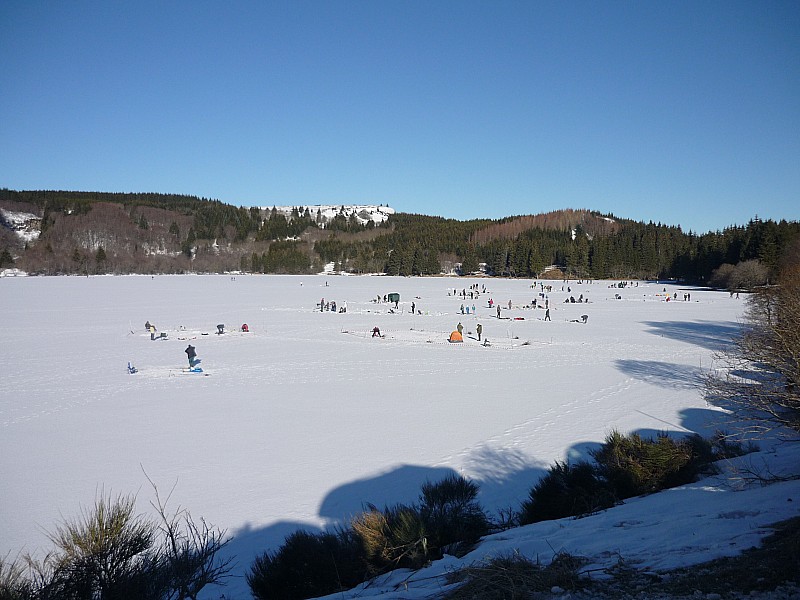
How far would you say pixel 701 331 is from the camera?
25734mm

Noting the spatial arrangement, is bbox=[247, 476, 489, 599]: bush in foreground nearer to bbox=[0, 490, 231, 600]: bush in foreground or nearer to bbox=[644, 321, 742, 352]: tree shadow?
bbox=[0, 490, 231, 600]: bush in foreground

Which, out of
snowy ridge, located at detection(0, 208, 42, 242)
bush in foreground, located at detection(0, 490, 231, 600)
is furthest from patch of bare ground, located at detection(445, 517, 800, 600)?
snowy ridge, located at detection(0, 208, 42, 242)

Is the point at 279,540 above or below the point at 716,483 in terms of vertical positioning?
below

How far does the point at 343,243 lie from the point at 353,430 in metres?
140

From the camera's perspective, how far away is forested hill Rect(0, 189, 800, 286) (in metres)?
81.9

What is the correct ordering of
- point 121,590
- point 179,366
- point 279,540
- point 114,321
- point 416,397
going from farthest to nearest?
point 114,321 < point 179,366 < point 416,397 < point 279,540 < point 121,590

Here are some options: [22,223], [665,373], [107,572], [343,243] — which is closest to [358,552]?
[107,572]

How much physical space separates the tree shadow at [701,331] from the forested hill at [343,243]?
3122cm

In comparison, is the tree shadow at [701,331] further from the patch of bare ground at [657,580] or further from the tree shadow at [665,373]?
the patch of bare ground at [657,580]

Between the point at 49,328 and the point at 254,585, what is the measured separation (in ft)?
86.9

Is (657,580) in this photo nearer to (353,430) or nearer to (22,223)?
(353,430)

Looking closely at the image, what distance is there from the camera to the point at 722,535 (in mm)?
4133

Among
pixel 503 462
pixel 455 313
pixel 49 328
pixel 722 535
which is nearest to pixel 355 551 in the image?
pixel 722 535

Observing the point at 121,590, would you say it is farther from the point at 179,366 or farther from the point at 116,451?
the point at 179,366
